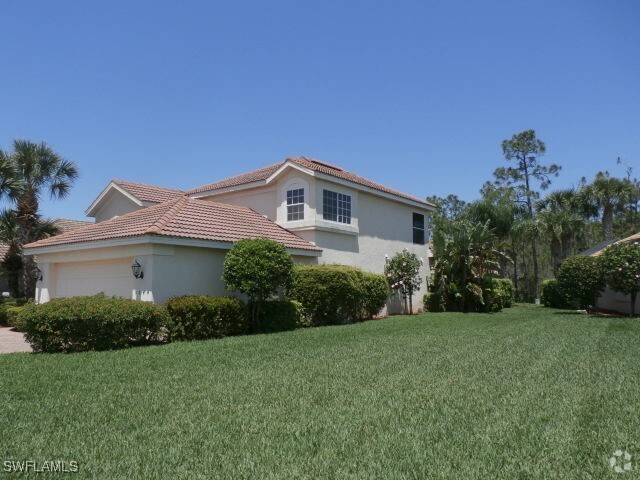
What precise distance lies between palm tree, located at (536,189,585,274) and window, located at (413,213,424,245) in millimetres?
13128

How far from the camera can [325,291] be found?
18109 millimetres

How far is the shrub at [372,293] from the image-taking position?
20719mm

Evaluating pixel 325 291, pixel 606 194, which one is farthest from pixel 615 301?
pixel 325 291

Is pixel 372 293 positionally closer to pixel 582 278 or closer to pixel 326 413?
pixel 582 278

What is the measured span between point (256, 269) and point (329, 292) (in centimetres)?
405

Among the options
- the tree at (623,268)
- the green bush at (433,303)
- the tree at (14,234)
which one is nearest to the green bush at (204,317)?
the tree at (14,234)

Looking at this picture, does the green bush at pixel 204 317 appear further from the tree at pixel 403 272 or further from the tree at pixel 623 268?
the tree at pixel 623 268

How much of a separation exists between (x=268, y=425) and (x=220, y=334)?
9.33m

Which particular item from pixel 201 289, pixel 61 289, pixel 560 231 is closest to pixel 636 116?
pixel 560 231

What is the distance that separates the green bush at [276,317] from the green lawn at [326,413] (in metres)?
5.23

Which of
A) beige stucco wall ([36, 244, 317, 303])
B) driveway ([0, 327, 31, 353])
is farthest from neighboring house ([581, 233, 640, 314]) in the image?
driveway ([0, 327, 31, 353])

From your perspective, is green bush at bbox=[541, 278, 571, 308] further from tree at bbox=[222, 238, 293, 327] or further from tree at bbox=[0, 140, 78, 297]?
tree at bbox=[0, 140, 78, 297]

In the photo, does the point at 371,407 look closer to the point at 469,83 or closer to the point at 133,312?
the point at 133,312

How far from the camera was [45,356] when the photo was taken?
35.4ft
